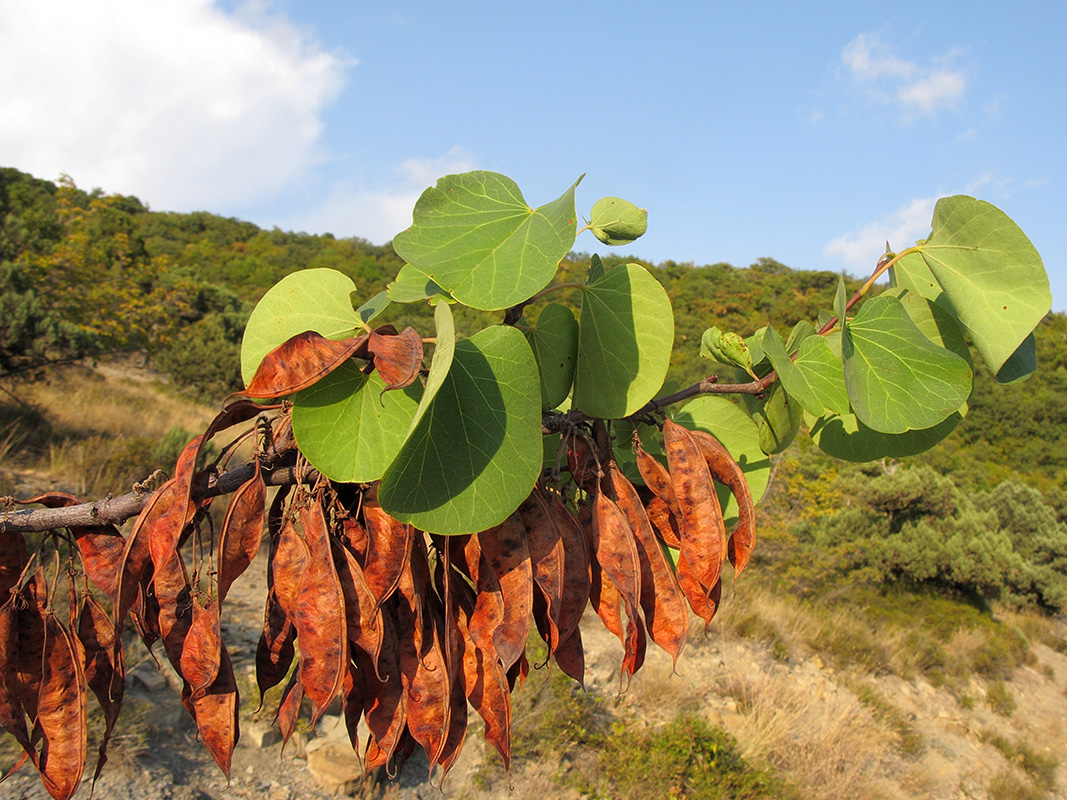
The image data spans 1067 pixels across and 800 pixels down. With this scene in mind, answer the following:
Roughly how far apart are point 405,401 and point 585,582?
35 cm

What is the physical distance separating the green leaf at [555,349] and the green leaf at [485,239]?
133 millimetres

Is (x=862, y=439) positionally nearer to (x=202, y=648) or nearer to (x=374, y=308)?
(x=374, y=308)

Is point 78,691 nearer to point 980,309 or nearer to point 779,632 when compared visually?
point 980,309

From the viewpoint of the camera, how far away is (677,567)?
997mm

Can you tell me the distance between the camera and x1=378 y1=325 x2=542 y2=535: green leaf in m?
0.70

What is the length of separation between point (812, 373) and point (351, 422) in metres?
0.68

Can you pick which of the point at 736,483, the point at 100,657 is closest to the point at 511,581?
the point at 736,483

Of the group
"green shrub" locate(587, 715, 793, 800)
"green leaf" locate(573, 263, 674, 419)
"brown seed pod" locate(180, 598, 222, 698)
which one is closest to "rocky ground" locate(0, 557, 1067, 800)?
"green shrub" locate(587, 715, 793, 800)

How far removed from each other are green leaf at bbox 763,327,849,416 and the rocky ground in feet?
7.25

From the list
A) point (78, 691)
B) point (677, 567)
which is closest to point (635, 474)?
point (677, 567)

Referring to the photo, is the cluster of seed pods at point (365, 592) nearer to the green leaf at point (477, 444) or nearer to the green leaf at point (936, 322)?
the green leaf at point (477, 444)

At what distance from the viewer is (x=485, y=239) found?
0.83 meters

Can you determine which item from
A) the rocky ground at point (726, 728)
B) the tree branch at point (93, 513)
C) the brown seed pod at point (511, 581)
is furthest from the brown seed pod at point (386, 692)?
the rocky ground at point (726, 728)

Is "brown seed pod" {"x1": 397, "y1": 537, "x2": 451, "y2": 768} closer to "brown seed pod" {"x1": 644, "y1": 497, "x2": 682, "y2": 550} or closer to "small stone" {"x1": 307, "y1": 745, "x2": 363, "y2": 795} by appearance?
"brown seed pod" {"x1": 644, "y1": 497, "x2": 682, "y2": 550}
